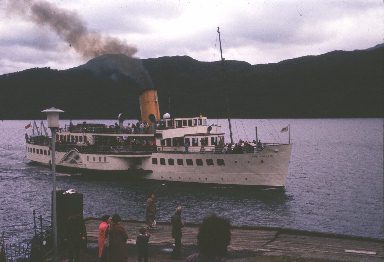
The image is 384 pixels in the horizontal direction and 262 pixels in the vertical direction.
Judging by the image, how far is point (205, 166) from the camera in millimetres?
Answer: 50625

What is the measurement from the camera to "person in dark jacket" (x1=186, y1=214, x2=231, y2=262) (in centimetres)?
552

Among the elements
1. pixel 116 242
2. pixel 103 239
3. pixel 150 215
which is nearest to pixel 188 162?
pixel 150 215

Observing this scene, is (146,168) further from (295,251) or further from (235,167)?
(295,251)

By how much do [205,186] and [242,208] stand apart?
341 inches

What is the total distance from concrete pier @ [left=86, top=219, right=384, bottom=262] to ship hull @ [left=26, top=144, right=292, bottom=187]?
29.8 meters

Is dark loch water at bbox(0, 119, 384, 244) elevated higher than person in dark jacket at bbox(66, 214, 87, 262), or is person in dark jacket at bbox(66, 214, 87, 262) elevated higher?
person in dark jacket at bbox(66, 214, 87, 262)

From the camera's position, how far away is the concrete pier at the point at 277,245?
14781 millimetres

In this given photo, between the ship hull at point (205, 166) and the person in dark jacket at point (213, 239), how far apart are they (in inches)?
1679

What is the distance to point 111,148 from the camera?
58.3 m

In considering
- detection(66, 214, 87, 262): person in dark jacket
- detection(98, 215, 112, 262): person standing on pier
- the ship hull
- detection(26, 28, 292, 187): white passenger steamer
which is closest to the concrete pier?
detection(66, 214, 87, 262): person in dark jacket

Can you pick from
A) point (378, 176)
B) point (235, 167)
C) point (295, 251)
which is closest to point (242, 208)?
point (235, 167)

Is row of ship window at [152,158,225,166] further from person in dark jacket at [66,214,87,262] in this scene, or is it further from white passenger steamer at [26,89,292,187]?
person in dark jacket at [66,214,87,262]

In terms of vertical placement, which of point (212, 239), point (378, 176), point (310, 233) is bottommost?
point (378, 176)

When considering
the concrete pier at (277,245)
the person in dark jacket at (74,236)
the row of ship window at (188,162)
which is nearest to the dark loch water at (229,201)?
the row of ship window at (188,162)
